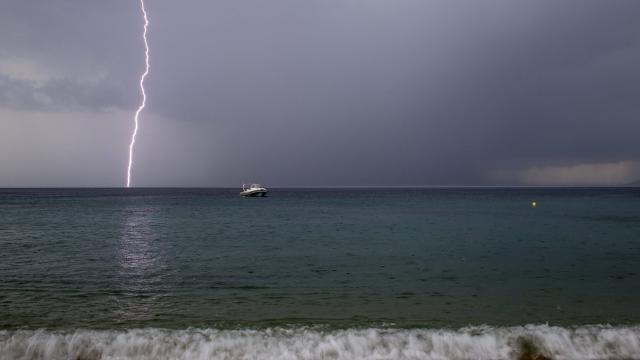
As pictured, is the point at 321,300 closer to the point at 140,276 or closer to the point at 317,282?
the point at 317,282

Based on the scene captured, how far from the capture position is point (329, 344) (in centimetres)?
1258

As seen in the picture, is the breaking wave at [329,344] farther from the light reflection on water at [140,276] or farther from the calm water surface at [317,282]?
the light reflection on water at [140,276]

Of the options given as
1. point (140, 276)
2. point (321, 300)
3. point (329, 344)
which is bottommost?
point (140, 276)

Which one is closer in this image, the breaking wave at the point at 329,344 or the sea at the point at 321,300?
the breaking wave at the point at 329,344

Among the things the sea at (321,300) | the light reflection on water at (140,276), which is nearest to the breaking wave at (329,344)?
the sea at (321,300)

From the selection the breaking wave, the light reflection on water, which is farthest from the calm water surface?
the breaking wave

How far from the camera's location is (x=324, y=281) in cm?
2261

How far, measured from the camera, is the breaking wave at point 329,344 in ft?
39.5

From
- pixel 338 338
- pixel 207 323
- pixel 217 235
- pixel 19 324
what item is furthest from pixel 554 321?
pixel 217 235

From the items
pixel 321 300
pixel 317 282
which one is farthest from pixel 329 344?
pixel 317 282

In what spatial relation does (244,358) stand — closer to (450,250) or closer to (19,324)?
(19,324)

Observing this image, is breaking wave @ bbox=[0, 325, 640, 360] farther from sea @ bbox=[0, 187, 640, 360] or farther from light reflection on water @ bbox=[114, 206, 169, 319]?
light reflection on water @ bbox=[114, 206, 169, 319]

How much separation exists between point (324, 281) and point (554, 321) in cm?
1077

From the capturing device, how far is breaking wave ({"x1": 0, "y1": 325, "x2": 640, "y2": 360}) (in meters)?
12.0
